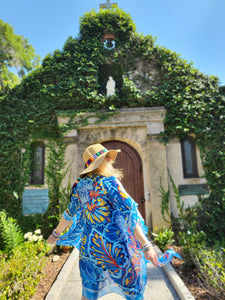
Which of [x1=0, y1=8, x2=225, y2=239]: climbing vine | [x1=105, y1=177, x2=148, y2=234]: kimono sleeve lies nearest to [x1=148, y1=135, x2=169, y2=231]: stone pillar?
[x1=0, y1=8, x2=225, y2=239]: climbing vine

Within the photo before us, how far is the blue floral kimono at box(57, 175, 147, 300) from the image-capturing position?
1.79 metres

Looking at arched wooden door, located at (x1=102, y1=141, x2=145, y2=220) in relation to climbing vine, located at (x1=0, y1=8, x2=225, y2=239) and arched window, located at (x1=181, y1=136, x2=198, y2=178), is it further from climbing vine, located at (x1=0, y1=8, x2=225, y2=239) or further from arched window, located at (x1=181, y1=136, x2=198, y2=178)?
arched window, located at (x1=181, y1=136, x2=198, y2=178)

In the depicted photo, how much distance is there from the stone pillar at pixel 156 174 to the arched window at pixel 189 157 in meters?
0.76

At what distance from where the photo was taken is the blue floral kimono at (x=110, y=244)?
5.88 feet

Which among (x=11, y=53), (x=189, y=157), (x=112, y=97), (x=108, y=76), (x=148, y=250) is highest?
(x=11, y=53)

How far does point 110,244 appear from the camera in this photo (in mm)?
1839

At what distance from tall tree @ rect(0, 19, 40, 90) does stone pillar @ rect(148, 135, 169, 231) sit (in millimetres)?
10526

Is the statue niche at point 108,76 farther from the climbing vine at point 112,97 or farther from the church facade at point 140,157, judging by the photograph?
the church facade at point 140,157

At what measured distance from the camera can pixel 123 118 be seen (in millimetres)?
6109

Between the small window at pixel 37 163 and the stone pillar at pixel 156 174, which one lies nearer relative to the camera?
the stone pillar at pixel 156 174

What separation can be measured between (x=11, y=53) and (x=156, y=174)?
1278cm

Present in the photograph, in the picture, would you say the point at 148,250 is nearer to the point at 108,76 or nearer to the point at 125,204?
the point at 125,204

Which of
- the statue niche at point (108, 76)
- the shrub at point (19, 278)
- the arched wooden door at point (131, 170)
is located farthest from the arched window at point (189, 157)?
the shrub at point (19, 278)

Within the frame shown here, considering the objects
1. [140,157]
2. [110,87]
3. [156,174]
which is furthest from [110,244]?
[110,87]
